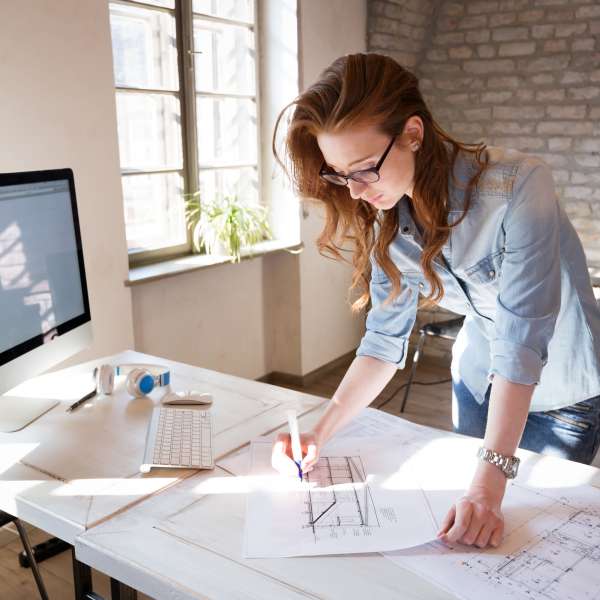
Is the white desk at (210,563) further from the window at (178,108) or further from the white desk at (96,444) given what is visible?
the window at (178,108)

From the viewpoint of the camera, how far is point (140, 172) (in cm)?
320

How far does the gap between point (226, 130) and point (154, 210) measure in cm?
62

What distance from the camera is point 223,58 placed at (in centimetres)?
359

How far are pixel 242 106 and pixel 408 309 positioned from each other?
2.52m

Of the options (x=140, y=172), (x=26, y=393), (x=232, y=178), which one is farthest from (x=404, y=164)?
(x=232, y=178)

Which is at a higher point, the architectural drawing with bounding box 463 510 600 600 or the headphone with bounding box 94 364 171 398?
the headphone with bounding box 94 364 171 398

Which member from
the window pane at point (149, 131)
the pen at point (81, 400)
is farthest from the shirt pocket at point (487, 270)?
the window pane at point (149, 131)

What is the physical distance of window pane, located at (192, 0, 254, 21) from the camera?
342 cm

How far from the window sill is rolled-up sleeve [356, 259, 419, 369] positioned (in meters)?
1.68

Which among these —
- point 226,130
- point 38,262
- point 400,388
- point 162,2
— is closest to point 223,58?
point 226,130

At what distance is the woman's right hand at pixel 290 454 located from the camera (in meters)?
1.29

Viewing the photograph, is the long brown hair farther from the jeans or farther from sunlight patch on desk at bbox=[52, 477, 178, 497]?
sunlight patch on desk at bbox=[52, 477, 178, 497]

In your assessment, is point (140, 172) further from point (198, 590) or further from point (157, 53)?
point (198, 590)

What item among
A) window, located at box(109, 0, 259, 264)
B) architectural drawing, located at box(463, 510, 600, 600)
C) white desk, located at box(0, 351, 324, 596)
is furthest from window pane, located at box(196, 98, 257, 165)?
architectural drawing, located at box(463, 510, 600, 600)
